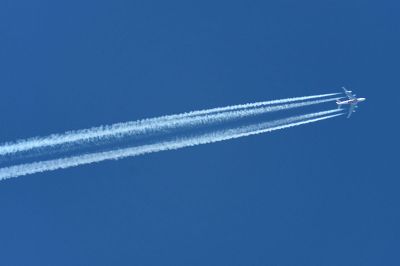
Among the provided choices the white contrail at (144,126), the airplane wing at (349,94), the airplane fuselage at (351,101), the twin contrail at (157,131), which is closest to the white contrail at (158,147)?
the twin contrail at (157,131)

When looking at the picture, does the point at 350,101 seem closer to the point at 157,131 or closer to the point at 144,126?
the point at 157,131

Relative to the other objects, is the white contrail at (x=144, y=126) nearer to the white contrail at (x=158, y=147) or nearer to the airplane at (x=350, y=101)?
the white contrail at (x=158, y=147)

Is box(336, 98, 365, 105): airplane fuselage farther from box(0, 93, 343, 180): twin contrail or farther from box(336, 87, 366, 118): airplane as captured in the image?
box(0, 93, 343, 180): twin contrail

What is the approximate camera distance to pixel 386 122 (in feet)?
197

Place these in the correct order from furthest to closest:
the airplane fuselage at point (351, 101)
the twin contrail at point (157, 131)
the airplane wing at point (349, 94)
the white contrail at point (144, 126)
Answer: the airplane wing at point (349, 94)
the airplane fuselage at point (351, 101)
the white contrail at point (144, 126)
the twin contrail at point (157, 131)

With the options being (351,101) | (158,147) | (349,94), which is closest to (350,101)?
(351,101)

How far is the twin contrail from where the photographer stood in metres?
48.8

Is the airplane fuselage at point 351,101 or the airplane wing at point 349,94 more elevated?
the airplane wing at point 349,94

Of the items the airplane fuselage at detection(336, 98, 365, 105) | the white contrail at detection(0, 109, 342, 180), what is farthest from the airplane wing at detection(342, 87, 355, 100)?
the white contrail at detection(0, 109, 342, 180)

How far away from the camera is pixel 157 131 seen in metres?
51.2

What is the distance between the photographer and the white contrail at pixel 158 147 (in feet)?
158

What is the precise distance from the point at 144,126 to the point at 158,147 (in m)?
2.46

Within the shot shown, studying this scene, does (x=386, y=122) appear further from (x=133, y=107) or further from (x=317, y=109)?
(x=133, y=107)

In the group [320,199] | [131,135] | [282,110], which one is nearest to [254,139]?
[282,110]
